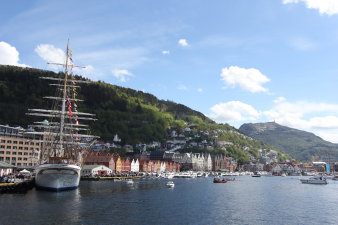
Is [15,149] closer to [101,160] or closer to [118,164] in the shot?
[101,160]

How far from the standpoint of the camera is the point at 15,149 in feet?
546

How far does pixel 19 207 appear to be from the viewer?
2147 inches

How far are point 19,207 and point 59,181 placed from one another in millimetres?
25034

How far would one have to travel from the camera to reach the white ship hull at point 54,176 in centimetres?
7806

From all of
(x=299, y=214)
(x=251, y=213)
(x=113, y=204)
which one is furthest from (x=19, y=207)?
(x=299, y=214)

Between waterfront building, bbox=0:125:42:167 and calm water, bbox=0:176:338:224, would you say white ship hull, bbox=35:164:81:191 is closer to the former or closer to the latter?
calm water, bbox=0:176:338:224

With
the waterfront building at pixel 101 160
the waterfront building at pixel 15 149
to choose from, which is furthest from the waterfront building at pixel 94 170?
the waterfront building at pixel 15 149

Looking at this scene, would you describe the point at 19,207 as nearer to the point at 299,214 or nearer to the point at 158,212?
the point at 158,212

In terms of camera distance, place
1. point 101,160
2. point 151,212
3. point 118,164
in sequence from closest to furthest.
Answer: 1. point 151,212
2. point 101,160
3. point 118,164

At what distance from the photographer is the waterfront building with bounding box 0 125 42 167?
161 meters

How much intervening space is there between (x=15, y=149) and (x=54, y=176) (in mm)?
99673

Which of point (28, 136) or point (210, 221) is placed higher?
point (28, 136)

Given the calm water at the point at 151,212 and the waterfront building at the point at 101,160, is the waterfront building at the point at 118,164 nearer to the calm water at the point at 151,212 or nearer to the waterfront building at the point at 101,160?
the waterfront building at the point at 101,160

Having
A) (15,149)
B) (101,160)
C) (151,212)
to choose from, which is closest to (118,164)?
(101,160)
